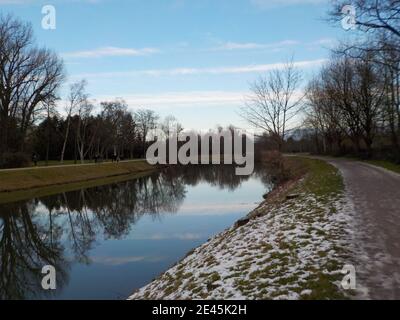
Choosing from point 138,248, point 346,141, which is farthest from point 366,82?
point 138,248

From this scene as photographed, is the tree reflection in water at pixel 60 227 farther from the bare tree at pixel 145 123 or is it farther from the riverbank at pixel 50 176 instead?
the bare tree at pixel 145 123

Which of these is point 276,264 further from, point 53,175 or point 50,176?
point 53,175

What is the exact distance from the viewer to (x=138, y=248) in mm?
14602

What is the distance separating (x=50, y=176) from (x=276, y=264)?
36241 millimetres

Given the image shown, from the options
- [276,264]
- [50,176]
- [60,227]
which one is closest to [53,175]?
[50,176]

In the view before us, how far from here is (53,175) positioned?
40.3 meters

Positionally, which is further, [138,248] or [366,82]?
[366,82]

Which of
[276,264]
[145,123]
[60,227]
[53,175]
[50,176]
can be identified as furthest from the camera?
[145,123]

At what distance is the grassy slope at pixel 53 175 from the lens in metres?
33.7

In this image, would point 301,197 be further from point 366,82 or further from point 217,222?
point 366,82

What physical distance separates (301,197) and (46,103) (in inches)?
1656

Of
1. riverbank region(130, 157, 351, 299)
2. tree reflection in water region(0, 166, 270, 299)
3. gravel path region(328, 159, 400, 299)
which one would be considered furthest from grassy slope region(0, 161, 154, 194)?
gravel path region(328, 159, 400, 299)

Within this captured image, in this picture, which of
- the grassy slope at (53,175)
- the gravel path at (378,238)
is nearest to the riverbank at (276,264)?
the gravel path at (378,238)
